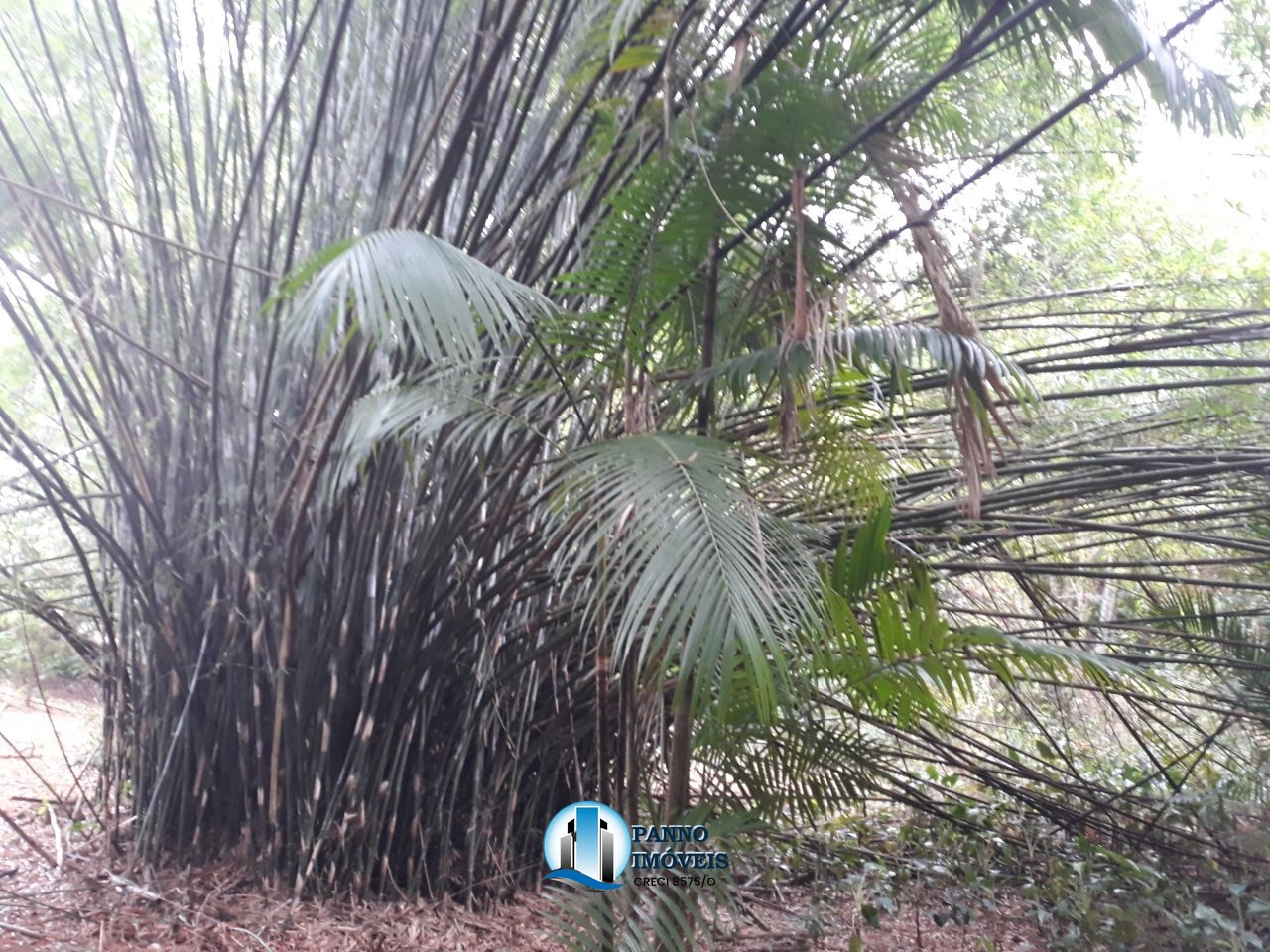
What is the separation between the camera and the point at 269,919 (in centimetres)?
189

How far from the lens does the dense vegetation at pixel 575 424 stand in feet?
4.81

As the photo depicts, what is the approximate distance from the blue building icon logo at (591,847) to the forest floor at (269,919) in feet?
0.33

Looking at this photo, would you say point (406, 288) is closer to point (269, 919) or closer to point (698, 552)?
point (698, 552)

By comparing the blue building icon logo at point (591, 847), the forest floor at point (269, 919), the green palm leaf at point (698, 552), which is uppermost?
the green palm leaf at point (698, 552)

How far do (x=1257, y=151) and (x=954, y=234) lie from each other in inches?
47.0

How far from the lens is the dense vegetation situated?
1.47 meters

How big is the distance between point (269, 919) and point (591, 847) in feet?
2.44

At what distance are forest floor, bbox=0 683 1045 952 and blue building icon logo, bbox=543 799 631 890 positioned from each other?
0.10 metres

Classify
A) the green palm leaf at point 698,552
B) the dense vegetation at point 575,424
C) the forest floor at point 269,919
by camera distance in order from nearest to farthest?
the green palm leaf at point 698,552, the dense vegetation at point 575,424, the forest floor at point 269,919

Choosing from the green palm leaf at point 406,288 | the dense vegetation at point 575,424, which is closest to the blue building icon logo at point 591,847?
the dense vegetation at point 575,424

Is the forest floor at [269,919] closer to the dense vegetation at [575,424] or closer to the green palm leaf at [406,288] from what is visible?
the dense vegetation at [575,424]

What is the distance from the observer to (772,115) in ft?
4.89

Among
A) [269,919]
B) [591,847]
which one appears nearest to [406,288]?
[591,847]

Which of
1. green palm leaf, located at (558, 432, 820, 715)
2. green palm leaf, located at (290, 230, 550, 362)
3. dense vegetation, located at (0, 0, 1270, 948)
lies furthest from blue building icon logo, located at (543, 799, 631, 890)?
green palm leaf, located at (290, 230, 550, 362)
